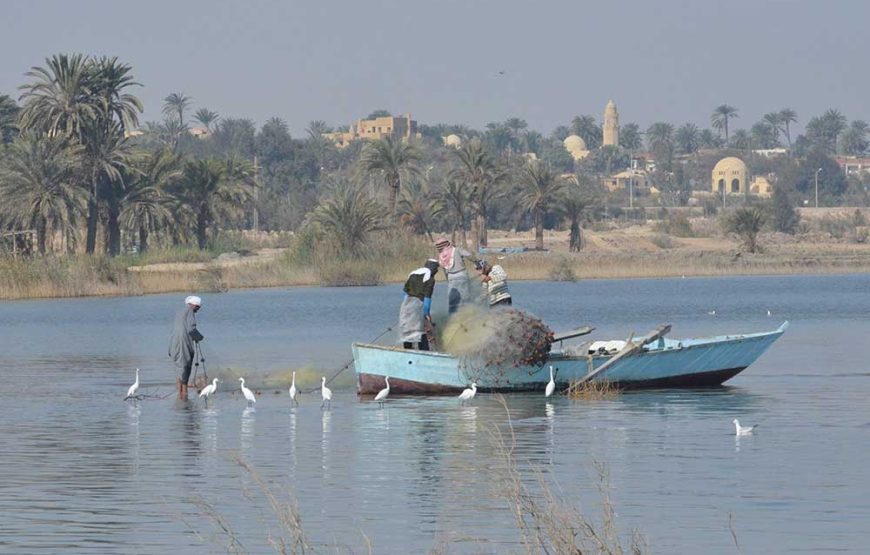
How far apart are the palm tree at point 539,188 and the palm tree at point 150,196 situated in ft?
70.0

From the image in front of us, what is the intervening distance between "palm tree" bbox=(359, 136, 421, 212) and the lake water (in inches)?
2096

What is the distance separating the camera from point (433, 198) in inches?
3861

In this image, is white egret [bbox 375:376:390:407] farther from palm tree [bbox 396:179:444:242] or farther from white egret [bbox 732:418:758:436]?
palm tree [bbox 396:179:444:242]

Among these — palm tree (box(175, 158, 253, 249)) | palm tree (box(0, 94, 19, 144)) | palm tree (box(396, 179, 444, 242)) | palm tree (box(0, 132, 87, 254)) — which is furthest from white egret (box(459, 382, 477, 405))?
palm tree (box(0, 94, 19, 144))

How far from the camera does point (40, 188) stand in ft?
259

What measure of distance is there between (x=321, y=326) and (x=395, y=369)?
78.1 feet

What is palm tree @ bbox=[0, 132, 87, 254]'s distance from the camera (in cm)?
7869

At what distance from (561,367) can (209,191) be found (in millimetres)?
64030

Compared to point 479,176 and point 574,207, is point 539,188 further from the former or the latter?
point 479,176

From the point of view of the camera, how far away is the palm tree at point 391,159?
9269 centimetres

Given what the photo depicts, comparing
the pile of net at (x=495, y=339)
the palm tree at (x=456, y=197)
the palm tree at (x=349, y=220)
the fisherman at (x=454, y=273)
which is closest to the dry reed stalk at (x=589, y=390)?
the pile of net at (x=495, y=339)

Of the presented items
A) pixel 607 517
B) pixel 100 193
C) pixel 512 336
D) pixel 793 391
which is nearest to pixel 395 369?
pixel 512 336

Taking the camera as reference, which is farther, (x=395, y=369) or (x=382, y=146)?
(x=382, y=146)

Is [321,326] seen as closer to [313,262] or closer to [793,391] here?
[793,391]
